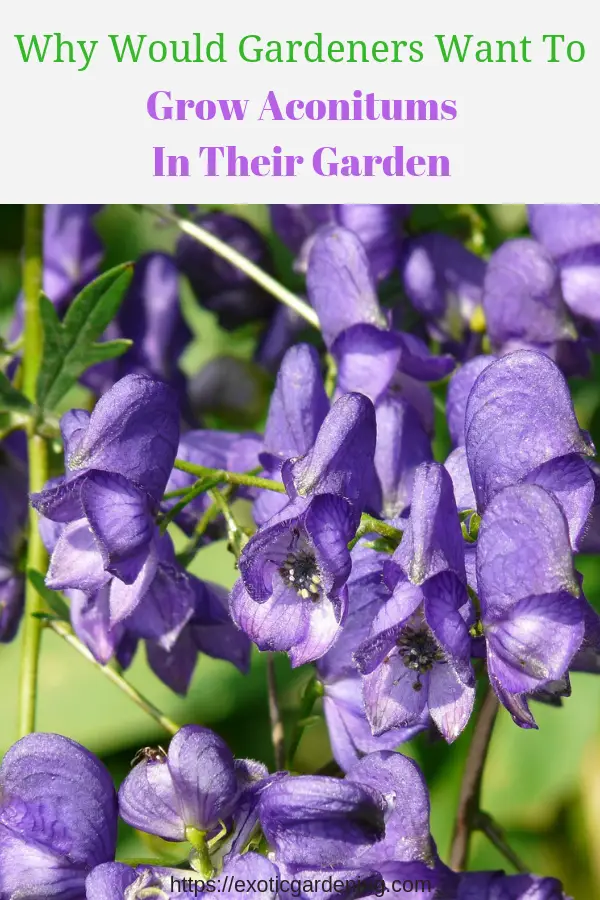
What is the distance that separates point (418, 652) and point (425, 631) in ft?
0.05

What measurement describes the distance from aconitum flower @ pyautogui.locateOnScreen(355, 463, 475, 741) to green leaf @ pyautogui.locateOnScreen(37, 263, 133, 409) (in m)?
0.40

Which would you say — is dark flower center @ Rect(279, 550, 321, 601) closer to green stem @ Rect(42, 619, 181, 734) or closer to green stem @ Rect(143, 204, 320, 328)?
green stem @ Rect(42, 619, 181, 734)

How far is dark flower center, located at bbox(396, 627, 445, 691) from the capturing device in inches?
29.7

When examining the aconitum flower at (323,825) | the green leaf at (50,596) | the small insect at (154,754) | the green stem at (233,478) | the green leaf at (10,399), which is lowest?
the aconitum flower at (323,825)

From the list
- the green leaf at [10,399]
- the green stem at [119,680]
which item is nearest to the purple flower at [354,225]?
the green leaf at [10,399]

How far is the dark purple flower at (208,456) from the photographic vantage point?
102 cm

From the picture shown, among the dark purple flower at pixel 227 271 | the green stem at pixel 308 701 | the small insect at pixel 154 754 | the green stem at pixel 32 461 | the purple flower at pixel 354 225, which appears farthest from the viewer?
the dark purple flower at pixel 227 271

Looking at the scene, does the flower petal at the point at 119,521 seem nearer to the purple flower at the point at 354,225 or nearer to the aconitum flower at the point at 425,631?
the aconitum flower at the point at 425,631

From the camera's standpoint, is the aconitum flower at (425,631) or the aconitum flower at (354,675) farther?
the aconitum flower at (354,675)

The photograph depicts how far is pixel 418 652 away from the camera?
0.76 m

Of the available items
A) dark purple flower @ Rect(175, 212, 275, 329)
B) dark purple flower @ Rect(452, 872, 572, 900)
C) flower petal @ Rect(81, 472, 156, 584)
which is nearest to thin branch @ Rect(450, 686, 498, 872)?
dark purple flower @ Rect(452, 872, 572, 900)

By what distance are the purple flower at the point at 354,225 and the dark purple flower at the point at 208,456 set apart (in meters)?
0.24

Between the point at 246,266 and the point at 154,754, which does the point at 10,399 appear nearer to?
the point at 246,266
